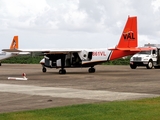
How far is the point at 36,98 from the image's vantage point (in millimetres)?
16266

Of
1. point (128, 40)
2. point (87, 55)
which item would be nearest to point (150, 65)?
point (128, 40)

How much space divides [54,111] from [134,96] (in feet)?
18.2

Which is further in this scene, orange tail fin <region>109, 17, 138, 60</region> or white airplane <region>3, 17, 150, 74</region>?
orange tail fin <region>109, 17, 138, 60</region>

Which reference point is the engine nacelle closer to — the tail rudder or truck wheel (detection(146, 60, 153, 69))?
the tail rudder

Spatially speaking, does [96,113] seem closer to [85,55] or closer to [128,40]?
[85,55]

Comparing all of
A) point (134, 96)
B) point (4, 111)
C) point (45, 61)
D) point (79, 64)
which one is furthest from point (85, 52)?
point (4, 111)

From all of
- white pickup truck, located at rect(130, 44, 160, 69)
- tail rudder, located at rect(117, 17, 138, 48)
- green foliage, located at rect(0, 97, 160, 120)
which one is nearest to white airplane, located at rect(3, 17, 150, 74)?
tail rudder, located at rect(117, 17, 138, 48)

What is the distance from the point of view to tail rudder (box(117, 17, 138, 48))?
38188mm

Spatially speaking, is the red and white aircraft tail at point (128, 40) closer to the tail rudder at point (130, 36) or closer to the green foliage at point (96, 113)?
the tail rudder at point (130, 36)

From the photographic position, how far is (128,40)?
3822 cm

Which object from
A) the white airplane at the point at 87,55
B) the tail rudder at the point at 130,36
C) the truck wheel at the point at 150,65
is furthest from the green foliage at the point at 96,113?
the truck wheel at the point at 150,65

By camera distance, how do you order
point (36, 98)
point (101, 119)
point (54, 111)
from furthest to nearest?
1. point (36, 98)
2. point (54, 111)
3. point (101, 119)

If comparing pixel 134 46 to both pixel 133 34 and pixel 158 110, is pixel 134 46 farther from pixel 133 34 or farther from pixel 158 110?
pixel 158 110

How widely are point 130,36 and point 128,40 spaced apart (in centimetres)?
37
